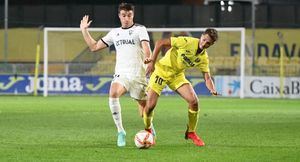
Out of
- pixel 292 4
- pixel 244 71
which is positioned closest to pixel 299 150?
pixel 244 71

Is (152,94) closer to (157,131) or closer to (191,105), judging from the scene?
(191,105)

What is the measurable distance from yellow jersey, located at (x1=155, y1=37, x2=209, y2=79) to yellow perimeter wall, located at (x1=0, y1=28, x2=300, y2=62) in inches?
855

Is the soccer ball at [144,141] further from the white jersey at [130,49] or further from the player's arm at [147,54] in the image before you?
the white jersey at [130,49]

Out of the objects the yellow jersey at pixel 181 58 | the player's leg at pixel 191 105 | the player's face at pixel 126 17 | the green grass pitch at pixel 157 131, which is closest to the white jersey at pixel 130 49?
the player's face at pixel 126 17

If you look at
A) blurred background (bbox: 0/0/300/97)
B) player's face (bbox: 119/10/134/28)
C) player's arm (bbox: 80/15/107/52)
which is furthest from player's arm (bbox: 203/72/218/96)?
blurred background (bbox: 0/0/300/97)

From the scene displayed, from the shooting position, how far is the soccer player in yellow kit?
14078 mm

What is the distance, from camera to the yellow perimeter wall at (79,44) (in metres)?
36.5

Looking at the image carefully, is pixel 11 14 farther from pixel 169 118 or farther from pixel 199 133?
pixel 199 133

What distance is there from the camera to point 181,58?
14164mm

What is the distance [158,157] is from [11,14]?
105 feet

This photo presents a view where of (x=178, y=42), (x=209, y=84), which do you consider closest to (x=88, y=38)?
(x=178, y=42)

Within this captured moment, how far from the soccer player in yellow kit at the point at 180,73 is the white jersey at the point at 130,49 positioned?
32 cm

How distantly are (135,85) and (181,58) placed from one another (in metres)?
0.90

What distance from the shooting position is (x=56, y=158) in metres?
11.9
